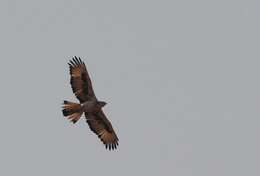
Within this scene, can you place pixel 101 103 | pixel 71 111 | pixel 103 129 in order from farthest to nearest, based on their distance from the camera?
1. pixel 103 129
2. pixel 101 103
3. pixel 71 111

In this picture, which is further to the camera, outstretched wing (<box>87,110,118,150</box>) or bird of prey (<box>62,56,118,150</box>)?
outstretched wing (<box>87,110,118,150</box>)

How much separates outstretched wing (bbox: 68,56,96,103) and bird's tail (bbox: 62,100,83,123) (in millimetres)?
1177

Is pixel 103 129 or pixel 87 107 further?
pixel 103 129

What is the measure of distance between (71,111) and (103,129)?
3157mm

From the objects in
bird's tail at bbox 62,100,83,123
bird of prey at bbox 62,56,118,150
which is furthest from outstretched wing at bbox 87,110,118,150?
bird's tail at bbox 62,100,83,123

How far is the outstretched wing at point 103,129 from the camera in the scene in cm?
3056

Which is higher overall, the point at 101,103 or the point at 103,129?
the point at 101,103

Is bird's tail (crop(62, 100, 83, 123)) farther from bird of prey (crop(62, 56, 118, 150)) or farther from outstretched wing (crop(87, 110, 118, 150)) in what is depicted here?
outstretched wing (crop(87, 110, 118, 150))

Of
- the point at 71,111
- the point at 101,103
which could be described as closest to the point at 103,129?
the point at 101,103

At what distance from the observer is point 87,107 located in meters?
29.2

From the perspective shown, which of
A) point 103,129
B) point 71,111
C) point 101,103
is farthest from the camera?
point 103,129

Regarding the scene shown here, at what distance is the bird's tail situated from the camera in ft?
92.0

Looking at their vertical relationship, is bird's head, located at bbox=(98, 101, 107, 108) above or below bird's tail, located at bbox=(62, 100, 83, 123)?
above

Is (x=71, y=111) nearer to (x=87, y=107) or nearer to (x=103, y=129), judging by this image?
(x=87, y=107)
